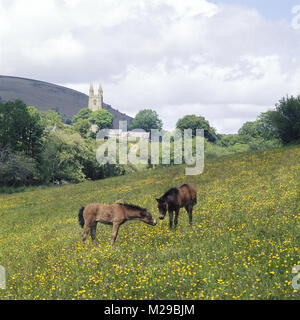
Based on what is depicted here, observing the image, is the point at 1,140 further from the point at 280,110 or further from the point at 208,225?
the point at 208,225

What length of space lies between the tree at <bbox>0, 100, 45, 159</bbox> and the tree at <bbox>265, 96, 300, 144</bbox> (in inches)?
1690

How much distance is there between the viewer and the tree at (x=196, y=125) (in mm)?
116312

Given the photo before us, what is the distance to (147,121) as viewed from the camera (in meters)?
170

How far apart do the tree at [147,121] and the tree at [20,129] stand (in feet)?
365

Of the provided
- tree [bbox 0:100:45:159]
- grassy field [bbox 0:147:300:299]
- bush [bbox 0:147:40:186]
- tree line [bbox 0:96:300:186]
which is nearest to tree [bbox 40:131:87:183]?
tree line [bbox 0:96:300:186]

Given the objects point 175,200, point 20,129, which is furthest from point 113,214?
point 20,129

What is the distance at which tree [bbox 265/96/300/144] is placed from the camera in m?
43.1

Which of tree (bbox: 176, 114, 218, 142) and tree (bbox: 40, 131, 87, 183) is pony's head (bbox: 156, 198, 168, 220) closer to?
tree (bbox: 40, 131, 87, 183)

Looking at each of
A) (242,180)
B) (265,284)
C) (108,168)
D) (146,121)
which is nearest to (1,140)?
(108,168)

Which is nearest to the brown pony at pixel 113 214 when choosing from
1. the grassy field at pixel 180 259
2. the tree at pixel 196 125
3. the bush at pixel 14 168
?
the grassy field at pixel 180 259

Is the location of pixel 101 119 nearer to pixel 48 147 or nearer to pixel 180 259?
pixel 48 147

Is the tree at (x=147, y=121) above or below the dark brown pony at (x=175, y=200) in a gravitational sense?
above

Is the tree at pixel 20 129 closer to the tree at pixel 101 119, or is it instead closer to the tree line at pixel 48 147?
the tree line at pixel 48 147
